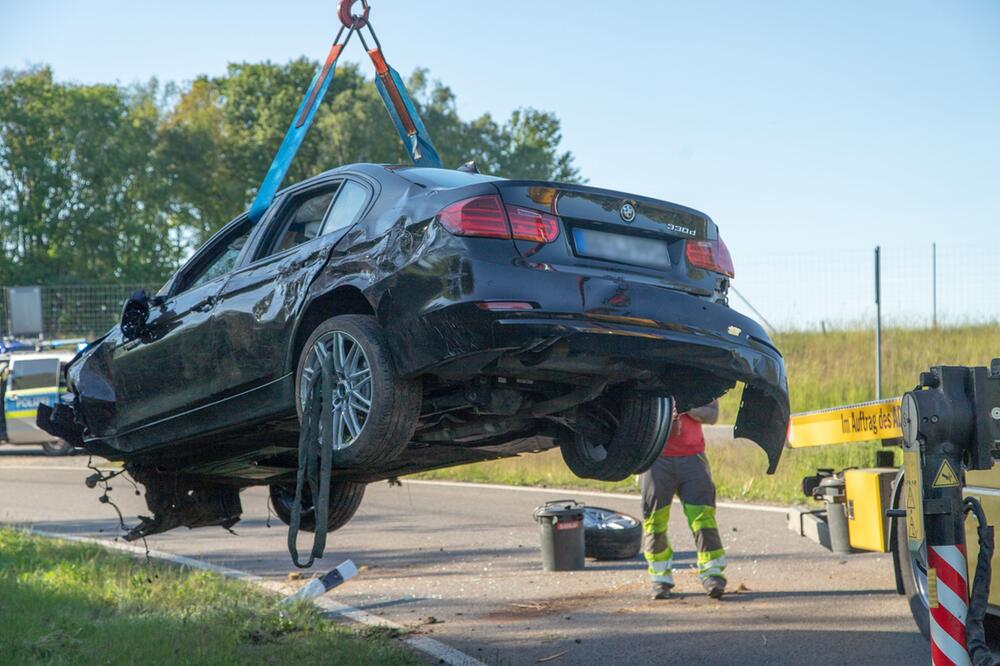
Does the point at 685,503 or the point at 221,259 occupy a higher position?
the point at 221,259

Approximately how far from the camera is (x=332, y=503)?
745 cm

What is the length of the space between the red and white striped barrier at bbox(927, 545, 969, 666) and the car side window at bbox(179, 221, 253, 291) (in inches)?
146

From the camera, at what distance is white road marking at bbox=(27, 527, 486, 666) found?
25.1ft

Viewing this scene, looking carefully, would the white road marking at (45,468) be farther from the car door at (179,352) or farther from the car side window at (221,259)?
the car side window at (221,259)

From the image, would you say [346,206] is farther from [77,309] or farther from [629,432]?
[77,309]

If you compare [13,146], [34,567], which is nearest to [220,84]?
[13,146]

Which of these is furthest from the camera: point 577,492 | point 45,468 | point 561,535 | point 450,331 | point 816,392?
point 45,468

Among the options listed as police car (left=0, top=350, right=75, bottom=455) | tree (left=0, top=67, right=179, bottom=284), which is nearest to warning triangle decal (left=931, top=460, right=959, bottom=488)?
police car (left=0, top=350, right=75, bottom=455)

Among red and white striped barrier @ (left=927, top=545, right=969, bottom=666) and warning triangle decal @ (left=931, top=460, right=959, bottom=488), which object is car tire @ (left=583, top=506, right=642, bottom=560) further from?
warning triangle decal @ (left=931, top=460, right=959, bottom=488)

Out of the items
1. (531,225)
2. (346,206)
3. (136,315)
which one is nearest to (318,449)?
(346,206)

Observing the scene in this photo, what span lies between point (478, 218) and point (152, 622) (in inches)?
195

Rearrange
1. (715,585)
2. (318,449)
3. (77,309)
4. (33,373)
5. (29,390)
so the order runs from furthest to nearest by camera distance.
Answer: (77,309)
(33,373)
(29,390)
(715,585)
(318,449)

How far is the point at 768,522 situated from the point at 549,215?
8440 mm

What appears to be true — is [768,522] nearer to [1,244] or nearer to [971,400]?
[971,400]
